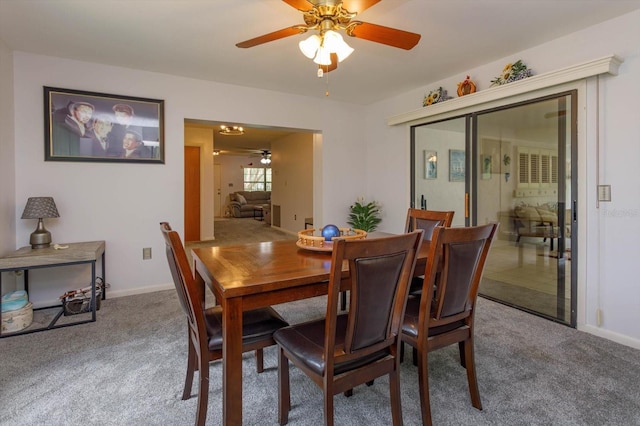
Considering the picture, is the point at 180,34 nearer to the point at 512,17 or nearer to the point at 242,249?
the point at 242,249

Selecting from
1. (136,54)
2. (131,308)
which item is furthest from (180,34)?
(131,308)

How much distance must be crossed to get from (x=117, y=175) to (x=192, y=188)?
3357mm

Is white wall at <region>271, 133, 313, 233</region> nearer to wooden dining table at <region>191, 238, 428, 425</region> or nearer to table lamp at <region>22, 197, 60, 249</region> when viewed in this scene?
table lamp at <region>22, 197, 60, 249</region>

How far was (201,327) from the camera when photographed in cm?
149

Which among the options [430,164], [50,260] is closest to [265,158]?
[430,164]

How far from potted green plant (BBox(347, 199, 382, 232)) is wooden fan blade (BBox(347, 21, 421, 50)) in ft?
9.49

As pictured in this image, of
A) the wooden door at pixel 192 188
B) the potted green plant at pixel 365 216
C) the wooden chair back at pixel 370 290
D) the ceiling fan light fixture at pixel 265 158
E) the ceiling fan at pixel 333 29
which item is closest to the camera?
the wooden chair back at pixel 370 290

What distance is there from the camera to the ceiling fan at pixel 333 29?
178 cm

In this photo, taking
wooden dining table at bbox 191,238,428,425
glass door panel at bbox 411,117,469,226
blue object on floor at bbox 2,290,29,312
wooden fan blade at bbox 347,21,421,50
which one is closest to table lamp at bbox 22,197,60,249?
blue object on floor at bbox 2,290,29,312

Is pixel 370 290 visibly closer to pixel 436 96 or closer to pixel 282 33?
pixel 282 33

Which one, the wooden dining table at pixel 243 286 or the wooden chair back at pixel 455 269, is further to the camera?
the wooden chair back at pixel 455 269

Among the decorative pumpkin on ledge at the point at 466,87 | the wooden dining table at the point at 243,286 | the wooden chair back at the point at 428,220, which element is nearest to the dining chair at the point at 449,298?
the wooden dining table at the point at 243,286

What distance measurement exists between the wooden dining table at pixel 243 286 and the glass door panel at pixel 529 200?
179cm

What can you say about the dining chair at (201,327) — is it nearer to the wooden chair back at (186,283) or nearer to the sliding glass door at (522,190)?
the wooden chair back at (186,283)
